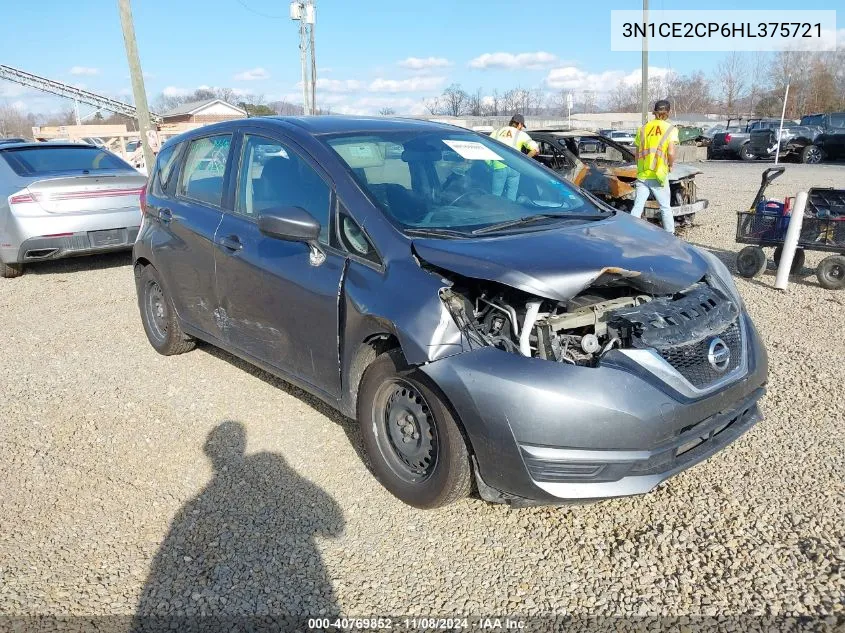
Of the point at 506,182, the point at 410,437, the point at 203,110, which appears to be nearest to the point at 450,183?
the point at 506,182

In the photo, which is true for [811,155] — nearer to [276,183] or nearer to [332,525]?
[276,183]

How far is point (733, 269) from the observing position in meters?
7.84

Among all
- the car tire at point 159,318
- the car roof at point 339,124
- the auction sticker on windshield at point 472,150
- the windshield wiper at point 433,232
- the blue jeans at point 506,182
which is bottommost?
the car tire at point 159,318

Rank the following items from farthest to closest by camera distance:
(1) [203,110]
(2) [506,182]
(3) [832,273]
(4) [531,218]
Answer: (1) [203,110] → (3) [832,273] → (2) [506,182] → (4) [531,218]

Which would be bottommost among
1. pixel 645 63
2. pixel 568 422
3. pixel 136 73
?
pixel 568 422

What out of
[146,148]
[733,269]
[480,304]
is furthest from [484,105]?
[480,304]

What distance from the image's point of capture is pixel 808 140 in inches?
979

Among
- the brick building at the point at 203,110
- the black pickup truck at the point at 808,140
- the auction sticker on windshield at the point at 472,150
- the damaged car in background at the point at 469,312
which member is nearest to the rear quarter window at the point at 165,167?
the damaged car in background at the point at 469,312

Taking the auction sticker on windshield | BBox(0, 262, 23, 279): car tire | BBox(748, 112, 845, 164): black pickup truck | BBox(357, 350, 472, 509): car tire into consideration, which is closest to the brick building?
BBox(748, 112, 845, 164): black pickup truck

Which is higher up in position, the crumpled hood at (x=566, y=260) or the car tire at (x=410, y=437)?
the crumpled hood at (x=566, y=260)

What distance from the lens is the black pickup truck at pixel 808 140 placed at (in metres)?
23.9

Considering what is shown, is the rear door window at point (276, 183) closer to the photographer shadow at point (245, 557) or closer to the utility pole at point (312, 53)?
the photographer shadow at point (245, 557)

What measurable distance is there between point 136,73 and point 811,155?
22.5 m

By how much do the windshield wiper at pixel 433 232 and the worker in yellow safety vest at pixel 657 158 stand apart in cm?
574
